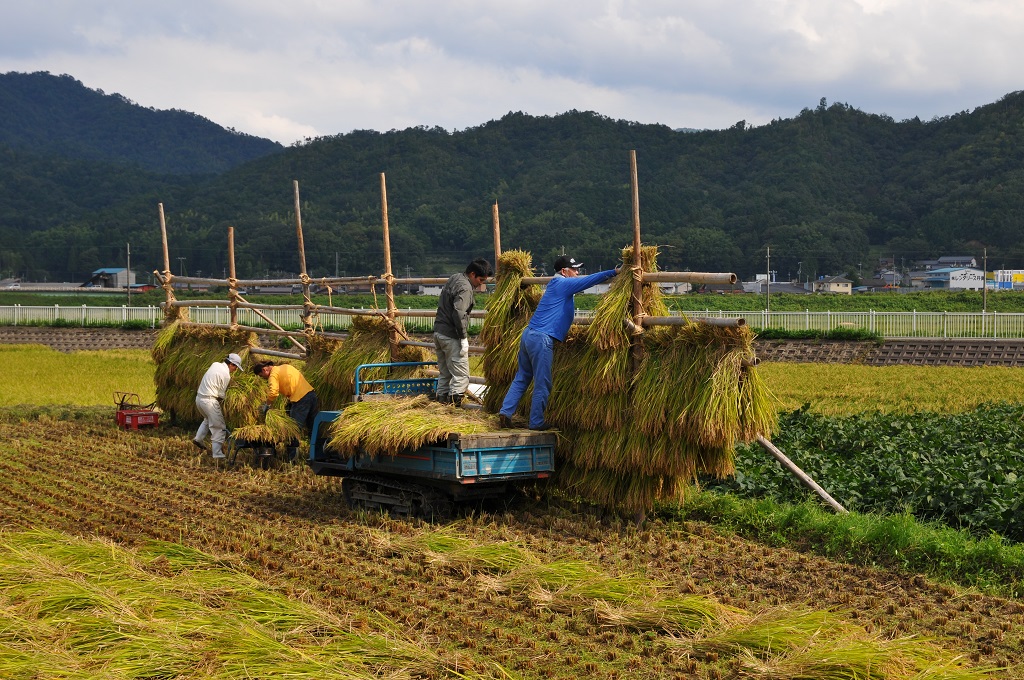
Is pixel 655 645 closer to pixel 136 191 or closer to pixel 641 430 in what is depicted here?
pixel 641 430

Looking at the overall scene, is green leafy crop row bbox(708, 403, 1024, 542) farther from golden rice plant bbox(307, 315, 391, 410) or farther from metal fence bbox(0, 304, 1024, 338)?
metal fence bbox(0, 304, 1024, 338)

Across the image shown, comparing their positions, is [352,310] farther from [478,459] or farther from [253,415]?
[478,459]

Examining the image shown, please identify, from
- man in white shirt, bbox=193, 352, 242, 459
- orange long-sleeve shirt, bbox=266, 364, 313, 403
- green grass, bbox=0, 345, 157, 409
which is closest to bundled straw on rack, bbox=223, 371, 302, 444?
man in white shirt, bbox=193, 352, 242, 459

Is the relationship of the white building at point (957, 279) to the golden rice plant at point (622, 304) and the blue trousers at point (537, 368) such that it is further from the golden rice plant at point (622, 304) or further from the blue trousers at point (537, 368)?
the blue trousers at point (537, 368)

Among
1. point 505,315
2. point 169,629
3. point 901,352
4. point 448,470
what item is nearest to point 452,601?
point 169,629

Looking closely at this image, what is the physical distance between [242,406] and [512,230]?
71.4 m

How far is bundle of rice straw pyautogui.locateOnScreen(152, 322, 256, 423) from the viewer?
16.5 metres

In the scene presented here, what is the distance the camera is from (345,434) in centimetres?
998

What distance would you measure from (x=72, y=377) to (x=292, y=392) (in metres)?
15.7

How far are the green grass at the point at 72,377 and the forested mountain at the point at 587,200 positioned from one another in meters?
39.1

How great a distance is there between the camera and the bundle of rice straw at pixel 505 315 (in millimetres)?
10953

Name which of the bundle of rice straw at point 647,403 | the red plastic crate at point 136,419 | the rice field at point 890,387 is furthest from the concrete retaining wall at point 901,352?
the bundle of rice straw at point 647,403

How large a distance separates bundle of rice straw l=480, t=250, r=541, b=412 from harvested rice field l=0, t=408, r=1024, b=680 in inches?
53.0

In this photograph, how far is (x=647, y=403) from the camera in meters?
9.25
